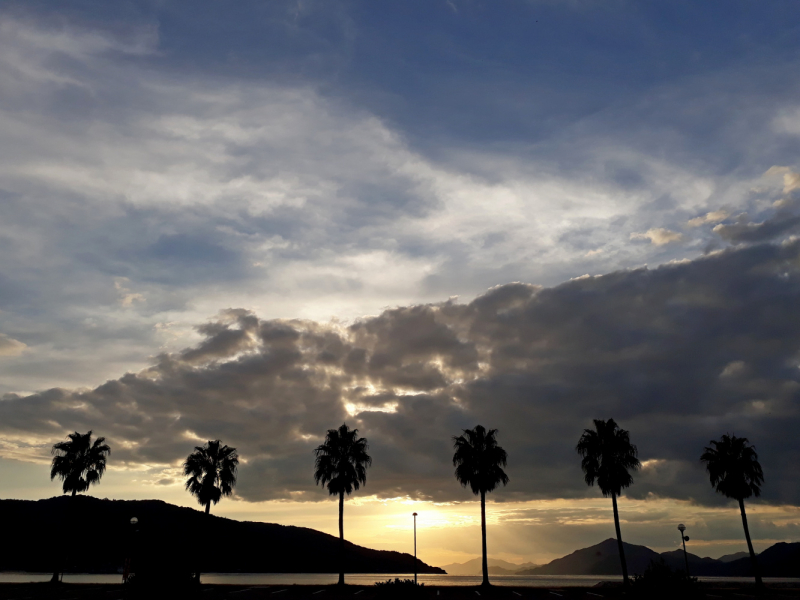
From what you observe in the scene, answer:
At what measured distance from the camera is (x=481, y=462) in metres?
65.1

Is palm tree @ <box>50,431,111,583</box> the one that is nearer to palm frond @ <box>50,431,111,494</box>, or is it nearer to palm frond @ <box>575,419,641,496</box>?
palm frond @ <box>50,431,111,494</box>

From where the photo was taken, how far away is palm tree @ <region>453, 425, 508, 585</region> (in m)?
64.9

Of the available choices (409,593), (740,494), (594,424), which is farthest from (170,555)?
(740,494)

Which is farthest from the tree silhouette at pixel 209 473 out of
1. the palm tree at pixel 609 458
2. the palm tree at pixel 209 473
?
the palm tree at pixel 609 458

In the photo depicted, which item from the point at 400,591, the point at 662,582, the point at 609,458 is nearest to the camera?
the point at 662,582

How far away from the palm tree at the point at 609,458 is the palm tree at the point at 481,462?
905 centimetres

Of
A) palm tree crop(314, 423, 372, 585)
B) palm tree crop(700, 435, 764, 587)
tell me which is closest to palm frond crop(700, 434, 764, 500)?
Answer: palm tree crop(700, 435, 764, 587)

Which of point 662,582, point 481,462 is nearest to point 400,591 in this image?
point 662,582

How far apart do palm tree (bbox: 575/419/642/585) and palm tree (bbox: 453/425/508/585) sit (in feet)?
29.7

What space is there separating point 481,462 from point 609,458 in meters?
13.6

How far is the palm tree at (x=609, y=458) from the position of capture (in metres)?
63.0

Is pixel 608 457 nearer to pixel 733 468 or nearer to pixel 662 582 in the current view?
pixel 733 468

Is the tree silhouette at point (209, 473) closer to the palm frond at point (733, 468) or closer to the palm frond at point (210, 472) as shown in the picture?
the palm frond at point (210, 472)

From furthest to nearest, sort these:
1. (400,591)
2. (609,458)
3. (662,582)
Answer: (609,458) < (400,591) < (662,582)
